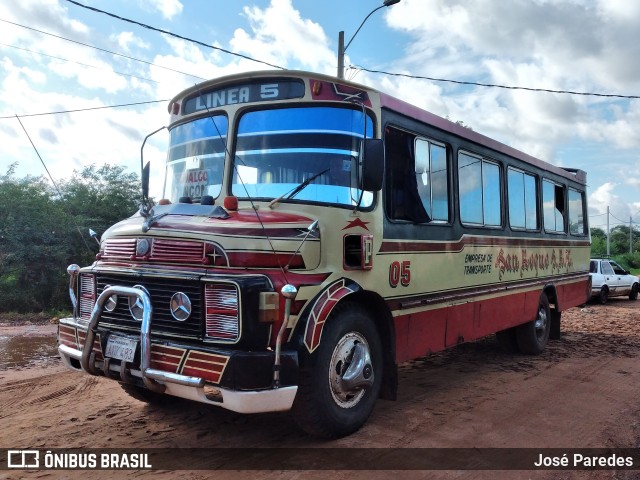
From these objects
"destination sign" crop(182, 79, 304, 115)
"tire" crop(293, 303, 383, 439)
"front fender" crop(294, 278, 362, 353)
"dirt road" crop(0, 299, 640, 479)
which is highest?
"destination sign" crop(182, 79, 304, 115)

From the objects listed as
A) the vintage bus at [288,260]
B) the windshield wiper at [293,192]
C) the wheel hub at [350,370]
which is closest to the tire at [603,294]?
the vintage bus at [288,260]

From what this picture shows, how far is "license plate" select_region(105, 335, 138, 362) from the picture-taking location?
3.79m

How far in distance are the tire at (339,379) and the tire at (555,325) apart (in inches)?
225

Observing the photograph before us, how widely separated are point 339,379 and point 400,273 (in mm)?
1275

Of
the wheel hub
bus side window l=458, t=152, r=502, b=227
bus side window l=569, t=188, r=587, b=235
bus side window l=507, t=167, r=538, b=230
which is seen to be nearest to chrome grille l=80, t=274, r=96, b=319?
the wheel hub

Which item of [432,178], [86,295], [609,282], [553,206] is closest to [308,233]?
[86,295]

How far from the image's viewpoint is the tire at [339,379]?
3.87 meters

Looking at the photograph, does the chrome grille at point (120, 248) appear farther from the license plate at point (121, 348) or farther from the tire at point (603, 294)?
the tire at point (603, 294)

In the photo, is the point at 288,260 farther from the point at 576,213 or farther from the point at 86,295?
the point at 576,213

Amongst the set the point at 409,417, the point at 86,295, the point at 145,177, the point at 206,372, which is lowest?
the point at 409,417

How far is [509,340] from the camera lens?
8320 mm

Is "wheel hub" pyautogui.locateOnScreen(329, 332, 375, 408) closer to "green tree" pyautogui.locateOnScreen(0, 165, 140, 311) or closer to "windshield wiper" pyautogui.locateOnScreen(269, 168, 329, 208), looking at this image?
"windshield wiper" pyautogui.locateOnScreen(269, 168, 329, 208)

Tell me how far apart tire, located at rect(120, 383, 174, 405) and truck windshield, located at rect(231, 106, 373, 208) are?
2000 millimetres

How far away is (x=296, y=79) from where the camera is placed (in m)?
4.52
